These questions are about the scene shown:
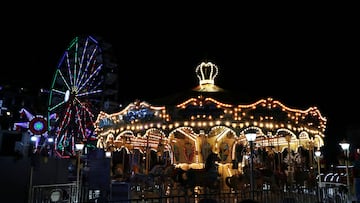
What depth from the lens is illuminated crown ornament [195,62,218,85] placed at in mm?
15562

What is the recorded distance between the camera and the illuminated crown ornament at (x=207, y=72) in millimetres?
15562

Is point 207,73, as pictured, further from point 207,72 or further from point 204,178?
point 204,178

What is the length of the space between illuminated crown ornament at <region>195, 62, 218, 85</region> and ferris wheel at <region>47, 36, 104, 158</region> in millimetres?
10836

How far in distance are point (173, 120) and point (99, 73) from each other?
14094 millimetres

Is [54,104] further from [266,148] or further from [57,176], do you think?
[266,148]

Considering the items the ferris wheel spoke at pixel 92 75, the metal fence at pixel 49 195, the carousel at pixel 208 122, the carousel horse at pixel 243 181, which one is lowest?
the metal fence at pixel 49 195

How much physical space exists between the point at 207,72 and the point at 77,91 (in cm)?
1312

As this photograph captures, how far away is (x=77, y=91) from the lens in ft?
83.6

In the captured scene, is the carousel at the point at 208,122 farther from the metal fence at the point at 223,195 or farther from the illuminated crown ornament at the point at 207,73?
the metal fence at the point at 223,195

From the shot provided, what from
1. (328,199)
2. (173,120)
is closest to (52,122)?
(173,120)

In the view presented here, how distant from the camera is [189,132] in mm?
14398

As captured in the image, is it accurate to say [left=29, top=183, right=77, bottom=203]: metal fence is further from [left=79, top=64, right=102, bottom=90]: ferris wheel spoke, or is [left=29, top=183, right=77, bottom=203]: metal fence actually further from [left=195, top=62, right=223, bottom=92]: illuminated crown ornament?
[left=79, top=64, right=102, bottom=90]: ferris wheel spoke

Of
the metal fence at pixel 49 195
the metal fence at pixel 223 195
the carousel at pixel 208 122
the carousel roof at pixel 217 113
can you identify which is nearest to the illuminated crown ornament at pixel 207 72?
the carousel at pixel 208 122

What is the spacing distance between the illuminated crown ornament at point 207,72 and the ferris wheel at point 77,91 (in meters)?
10.8
